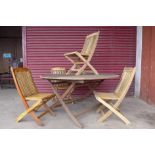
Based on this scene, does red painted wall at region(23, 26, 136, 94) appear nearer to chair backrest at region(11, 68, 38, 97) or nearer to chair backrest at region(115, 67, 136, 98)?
chair backrest at region(11, 68, 38, 97)

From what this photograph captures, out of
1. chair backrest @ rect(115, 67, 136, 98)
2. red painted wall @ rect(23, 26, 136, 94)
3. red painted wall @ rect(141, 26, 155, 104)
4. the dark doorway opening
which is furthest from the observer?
the dark doorway opening

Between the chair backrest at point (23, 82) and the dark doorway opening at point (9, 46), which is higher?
the dark doorway opening at point (9, 46)

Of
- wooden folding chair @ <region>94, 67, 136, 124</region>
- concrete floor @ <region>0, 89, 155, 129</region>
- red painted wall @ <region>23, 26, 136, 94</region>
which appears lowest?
concrete floor @ <region>0, 89, 155, 129</region>

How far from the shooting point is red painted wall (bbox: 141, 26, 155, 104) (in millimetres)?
5215

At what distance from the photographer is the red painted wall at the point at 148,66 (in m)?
5.21

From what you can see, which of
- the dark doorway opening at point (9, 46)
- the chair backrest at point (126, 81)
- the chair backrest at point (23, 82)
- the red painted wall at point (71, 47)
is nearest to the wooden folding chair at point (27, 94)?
the chair backrest at point (23, 82)

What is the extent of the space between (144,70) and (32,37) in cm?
301

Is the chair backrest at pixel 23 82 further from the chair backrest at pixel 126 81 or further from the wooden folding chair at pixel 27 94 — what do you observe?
the chair backrest at pixel 126 81

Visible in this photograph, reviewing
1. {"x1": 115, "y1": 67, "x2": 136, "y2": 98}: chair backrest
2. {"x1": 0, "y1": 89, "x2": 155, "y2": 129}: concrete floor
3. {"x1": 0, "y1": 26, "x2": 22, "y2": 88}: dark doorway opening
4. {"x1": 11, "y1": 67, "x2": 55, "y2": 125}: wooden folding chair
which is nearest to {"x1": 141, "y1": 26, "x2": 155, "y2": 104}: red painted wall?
{"x1": 0, "y1": 89, "x2": 155, "y2": 129}: concrete floor

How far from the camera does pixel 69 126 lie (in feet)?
12.1

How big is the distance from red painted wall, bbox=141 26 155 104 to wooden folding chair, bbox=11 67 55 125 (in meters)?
2.38

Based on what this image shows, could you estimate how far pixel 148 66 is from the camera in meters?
5.48
